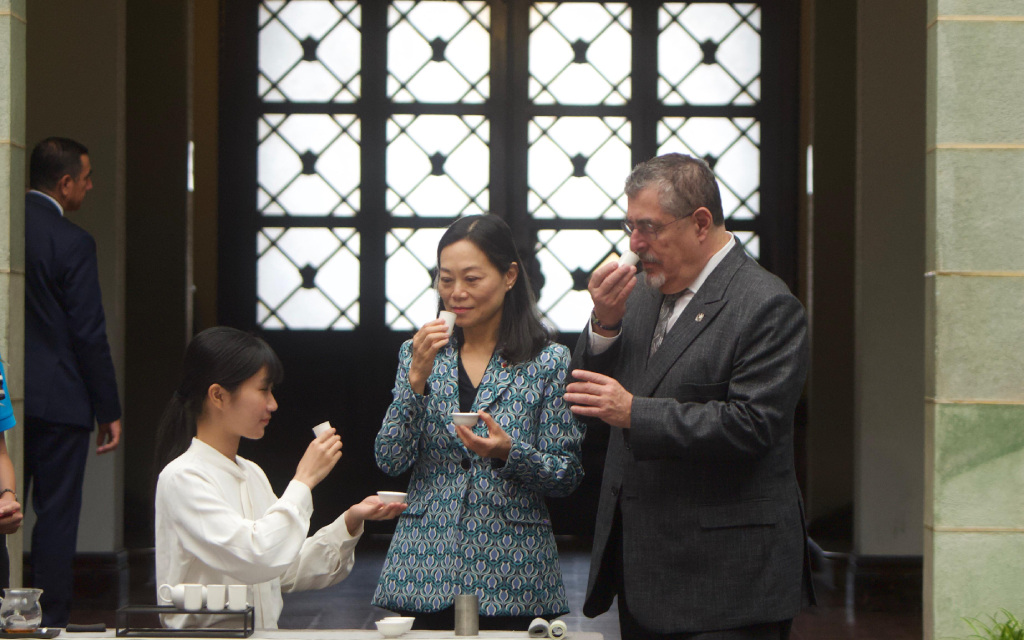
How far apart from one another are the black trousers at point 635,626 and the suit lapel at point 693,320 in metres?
0.34

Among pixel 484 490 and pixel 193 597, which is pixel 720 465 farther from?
pixel 193 597

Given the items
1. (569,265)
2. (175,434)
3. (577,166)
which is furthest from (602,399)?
(577,166)

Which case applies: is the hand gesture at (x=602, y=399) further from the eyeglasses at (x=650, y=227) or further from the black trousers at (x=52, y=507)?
the black trousers at (x=52, y=507)

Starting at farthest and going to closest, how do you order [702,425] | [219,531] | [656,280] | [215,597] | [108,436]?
[108,436] < [656,280] < [702,425] < [219,531] < [215,597]

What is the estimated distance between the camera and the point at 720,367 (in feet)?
8.40

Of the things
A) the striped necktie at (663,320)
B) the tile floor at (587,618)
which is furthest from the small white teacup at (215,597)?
the tile floor at (587,618)

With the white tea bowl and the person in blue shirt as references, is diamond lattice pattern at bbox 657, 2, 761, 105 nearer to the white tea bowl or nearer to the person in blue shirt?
the person in blue shirt

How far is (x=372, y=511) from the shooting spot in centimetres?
256

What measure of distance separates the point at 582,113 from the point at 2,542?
186 inches

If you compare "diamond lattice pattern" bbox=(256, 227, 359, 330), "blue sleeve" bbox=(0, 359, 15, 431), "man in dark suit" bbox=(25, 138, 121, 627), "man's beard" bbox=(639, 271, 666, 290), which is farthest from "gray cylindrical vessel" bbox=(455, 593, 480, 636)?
"diamond lattice pattern" bbox=(256, 227, 359, 330)

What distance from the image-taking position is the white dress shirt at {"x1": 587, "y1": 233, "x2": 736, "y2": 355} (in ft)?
8.78

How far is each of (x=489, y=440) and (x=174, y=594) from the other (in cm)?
79

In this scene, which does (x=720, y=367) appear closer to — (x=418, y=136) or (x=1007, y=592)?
(x=1007, y=592)

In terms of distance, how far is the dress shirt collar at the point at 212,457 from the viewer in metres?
2.52
